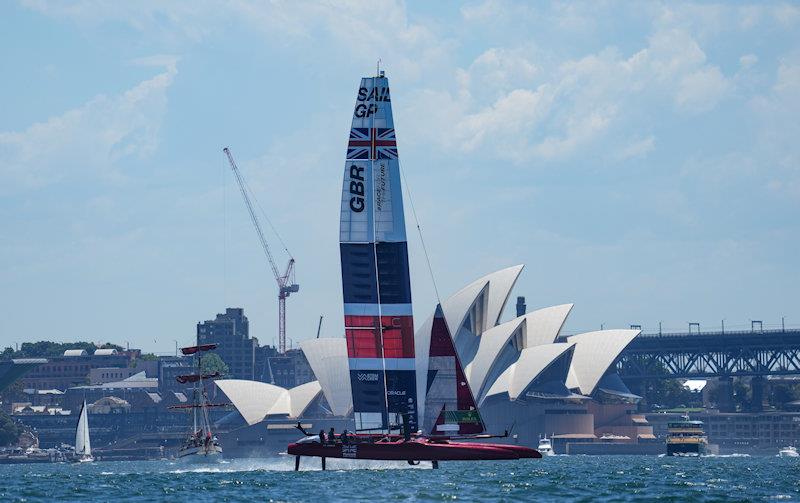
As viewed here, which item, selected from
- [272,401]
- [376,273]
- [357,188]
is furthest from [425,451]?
[272,401]

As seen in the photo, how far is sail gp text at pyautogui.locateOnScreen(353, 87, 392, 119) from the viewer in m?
71.9

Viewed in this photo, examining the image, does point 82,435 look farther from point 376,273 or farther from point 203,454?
point 376,273

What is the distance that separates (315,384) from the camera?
7731 inches

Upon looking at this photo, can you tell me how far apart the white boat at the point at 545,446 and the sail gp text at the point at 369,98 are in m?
108

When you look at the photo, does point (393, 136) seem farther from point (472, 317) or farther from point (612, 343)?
point (612, 343)

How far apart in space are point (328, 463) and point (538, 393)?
324ft

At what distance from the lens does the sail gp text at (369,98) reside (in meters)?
71.9

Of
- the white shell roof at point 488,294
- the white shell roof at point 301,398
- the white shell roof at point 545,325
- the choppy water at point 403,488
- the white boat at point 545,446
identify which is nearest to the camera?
the choppy water at point 403,488

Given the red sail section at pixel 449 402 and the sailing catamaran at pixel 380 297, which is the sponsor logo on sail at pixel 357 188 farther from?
the red sail section at pixel 449 402

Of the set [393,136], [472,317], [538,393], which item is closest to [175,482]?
[393,136]

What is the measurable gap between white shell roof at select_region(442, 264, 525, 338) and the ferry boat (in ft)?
95.0

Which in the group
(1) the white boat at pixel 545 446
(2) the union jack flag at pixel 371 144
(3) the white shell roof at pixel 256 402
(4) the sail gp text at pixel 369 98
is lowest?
(1) the white boat at pixel 545 446

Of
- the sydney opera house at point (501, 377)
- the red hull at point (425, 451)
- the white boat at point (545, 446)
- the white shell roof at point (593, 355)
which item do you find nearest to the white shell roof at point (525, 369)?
the sydney opera house at point (501, 377)

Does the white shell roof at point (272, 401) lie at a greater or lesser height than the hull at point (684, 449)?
greater
